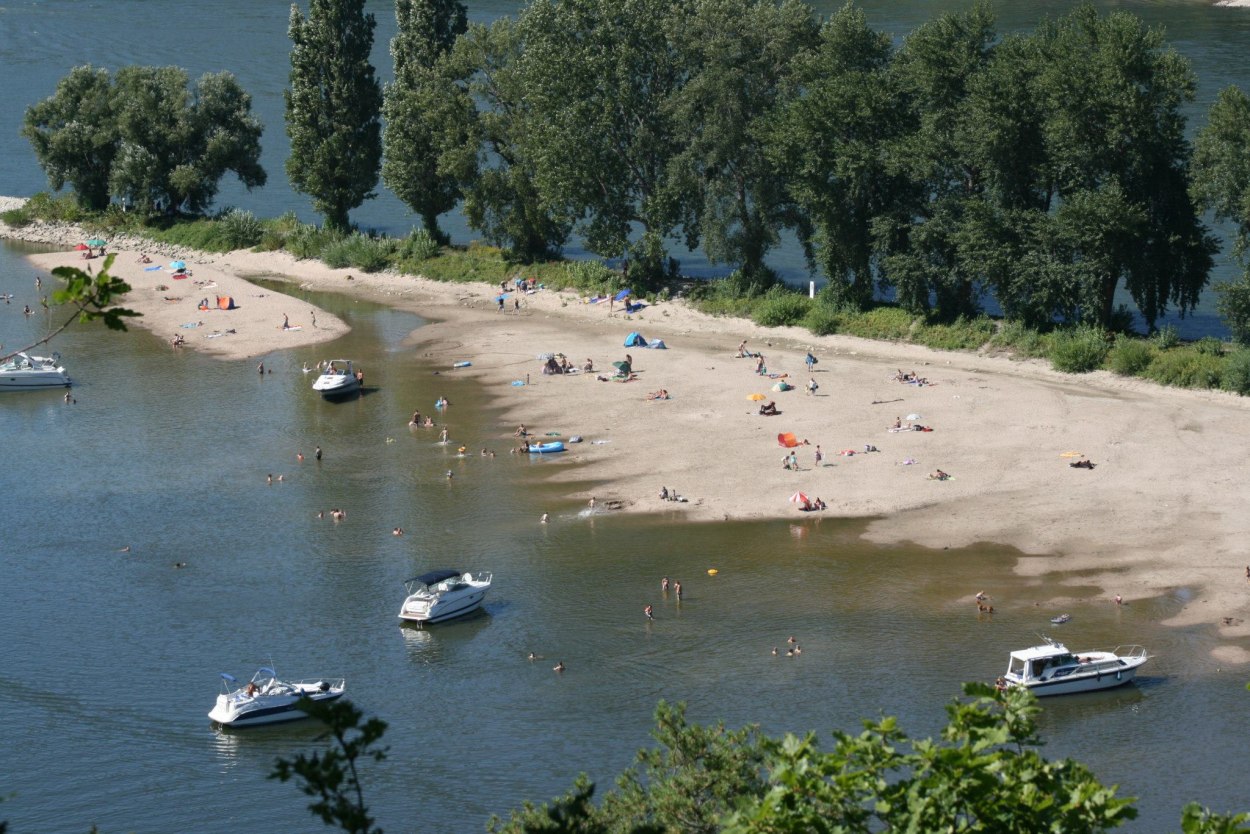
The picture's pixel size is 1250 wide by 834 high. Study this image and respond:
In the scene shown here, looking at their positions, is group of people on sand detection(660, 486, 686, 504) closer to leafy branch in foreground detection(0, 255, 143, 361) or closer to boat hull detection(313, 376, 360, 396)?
boat hull detection(313, 376, 360, 396)

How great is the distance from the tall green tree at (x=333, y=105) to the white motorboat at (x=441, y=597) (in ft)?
177

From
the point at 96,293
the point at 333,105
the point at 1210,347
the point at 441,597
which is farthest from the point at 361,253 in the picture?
the point at 96,293

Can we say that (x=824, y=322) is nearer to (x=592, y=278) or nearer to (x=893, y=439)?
(x=592, y=278)

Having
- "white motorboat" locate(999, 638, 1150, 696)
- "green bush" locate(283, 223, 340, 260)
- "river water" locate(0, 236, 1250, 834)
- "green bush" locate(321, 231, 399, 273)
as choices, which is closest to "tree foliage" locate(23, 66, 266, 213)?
"green bush" locate(283, 223, 340, 260)

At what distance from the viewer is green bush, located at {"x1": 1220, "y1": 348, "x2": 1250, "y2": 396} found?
62500 millimetres

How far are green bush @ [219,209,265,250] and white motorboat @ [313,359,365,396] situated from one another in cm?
3144

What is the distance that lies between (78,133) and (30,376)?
38718mm

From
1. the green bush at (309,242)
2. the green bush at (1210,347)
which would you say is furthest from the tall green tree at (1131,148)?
the green bush at (309,242)

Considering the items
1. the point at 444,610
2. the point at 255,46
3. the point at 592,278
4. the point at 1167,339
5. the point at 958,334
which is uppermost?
the point at 255,46

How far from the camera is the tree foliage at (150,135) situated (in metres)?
103

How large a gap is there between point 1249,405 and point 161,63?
113807 mm

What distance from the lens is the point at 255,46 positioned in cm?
15450

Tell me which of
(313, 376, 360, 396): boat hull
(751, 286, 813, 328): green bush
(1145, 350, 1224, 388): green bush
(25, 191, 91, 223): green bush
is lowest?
(313, 376, 360, 396): boat hull

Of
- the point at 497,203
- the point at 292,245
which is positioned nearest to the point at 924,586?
the point at 497,203
